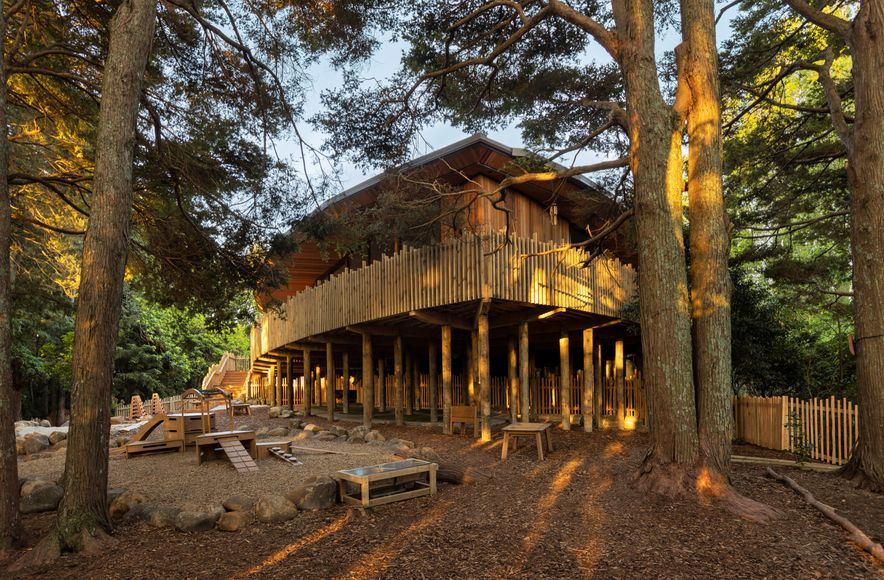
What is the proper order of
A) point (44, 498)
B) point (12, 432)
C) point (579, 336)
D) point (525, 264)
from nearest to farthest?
point (12, 432) < point (44, 498) < point (525, 264) < point (579, 336)

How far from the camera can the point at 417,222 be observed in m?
12.0

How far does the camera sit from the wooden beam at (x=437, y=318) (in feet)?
43.8

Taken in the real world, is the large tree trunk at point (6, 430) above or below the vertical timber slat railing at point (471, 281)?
below

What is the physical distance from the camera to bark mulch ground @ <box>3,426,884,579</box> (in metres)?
4.83

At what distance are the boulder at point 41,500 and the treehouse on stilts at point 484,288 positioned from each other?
18.0ft

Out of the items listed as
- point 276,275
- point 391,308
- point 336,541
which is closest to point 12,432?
point 336,541

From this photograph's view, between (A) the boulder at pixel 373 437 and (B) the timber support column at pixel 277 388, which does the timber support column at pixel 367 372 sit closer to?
(A) the boulder at pixel 373 437

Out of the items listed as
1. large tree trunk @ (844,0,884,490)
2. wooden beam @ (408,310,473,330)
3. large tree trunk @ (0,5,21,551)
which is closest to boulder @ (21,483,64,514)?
large tree trunk @ (0,5,21,551)

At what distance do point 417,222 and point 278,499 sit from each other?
6593 millimetres

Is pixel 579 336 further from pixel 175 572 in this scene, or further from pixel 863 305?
pixel 175 572

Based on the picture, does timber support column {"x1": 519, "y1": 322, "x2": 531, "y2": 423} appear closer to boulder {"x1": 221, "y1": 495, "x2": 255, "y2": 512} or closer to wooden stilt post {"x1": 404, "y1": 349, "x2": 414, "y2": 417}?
wooden stilt post {"x1": 404, "y1": 349, "x2": 414, "y2": 417}

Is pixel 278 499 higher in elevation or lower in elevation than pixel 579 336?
lower

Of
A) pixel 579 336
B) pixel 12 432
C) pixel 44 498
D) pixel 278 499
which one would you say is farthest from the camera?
pixel 579 336

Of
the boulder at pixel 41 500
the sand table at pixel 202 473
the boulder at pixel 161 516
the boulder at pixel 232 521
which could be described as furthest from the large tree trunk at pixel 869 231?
the boulder at pixel 41 500
